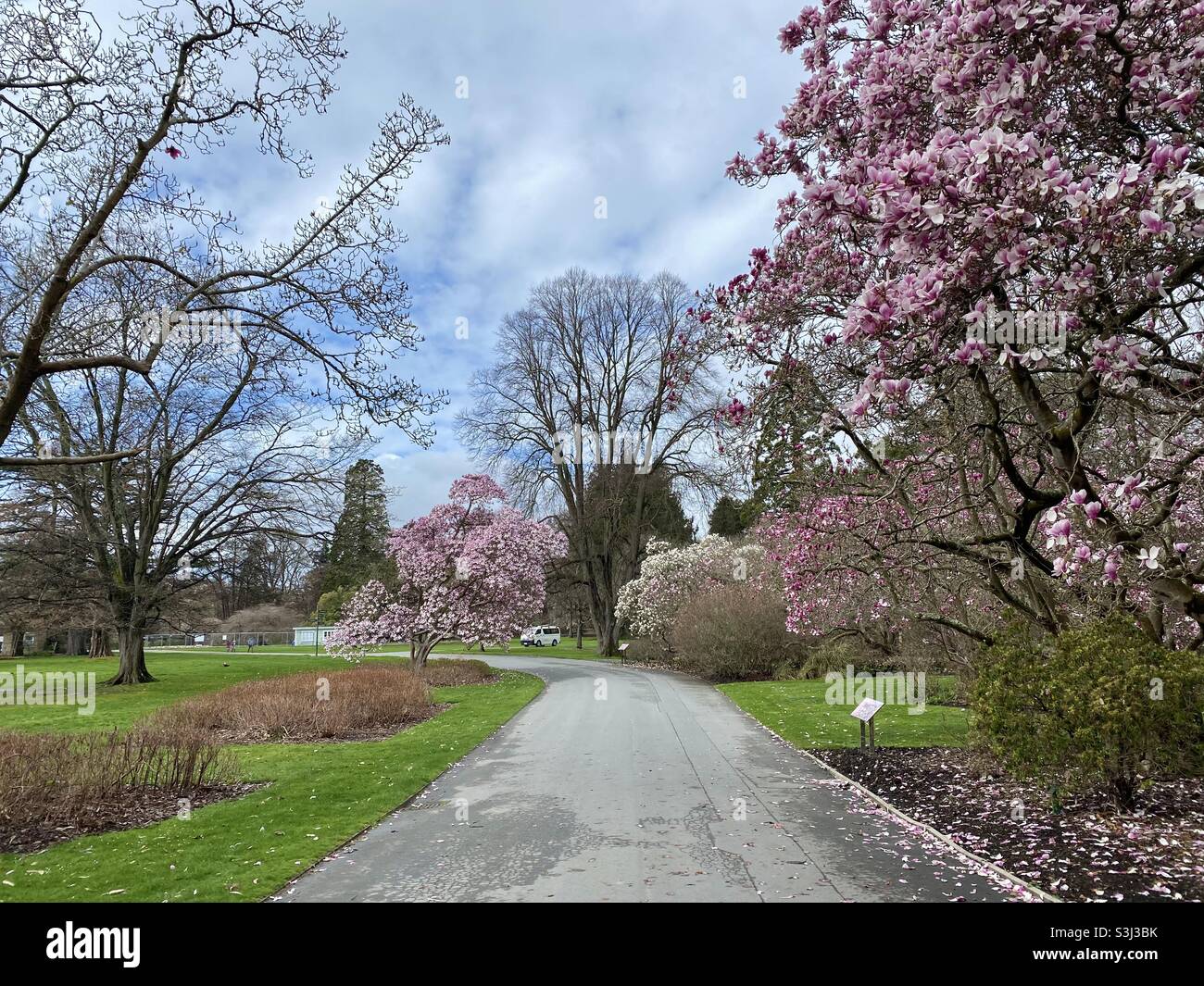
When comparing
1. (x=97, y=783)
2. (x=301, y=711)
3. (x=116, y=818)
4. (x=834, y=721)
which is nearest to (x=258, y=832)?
(x=116, y=818)

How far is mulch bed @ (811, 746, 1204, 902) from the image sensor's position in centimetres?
529

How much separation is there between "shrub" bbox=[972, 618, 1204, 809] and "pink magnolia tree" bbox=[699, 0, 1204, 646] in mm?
632

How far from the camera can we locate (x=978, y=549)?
30.9 feet

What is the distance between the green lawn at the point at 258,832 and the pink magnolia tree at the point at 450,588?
1083cm

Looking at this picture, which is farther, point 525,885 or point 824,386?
point 824,386

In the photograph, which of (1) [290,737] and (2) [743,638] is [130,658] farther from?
(2) [743,638]

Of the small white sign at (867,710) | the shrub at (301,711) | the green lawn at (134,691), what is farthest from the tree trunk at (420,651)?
the small white sign at (867,710)

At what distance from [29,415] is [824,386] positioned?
21.3 m

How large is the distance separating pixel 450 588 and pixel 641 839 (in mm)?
19777

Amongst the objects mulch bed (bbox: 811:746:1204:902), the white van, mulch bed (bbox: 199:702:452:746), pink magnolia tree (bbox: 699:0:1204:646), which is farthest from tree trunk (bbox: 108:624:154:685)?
the white van

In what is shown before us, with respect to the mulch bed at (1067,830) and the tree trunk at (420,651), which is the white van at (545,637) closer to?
the tree trunk at (420,651)

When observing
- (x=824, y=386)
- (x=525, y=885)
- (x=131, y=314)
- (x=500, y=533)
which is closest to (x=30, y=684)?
(x=500, y=533)

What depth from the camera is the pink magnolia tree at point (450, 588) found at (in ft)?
82.9
